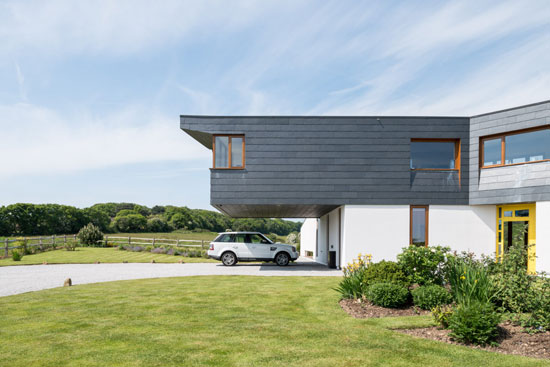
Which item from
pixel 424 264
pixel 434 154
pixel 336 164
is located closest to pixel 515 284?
pixel 424 264

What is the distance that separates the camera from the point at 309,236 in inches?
1114

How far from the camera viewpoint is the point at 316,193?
14789 mm

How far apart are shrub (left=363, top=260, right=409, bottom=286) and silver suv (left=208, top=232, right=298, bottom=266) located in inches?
370

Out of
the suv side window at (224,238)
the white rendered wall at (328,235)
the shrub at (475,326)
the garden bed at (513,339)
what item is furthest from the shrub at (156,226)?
the shrub at (475,326)

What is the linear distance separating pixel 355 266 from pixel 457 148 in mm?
8485

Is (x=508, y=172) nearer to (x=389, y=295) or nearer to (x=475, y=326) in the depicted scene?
(x=389, y=295)

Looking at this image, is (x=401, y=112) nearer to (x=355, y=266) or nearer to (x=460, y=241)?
(x=460, y=241)

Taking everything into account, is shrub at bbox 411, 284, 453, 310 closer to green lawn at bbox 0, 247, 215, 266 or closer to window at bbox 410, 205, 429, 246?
window at bbox 410, 205, 429, 246

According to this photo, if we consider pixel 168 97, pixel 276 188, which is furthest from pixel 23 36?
pixel 276 188

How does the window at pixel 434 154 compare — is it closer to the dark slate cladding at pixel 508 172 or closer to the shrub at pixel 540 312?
the dark slate cladding at pixel 508 172

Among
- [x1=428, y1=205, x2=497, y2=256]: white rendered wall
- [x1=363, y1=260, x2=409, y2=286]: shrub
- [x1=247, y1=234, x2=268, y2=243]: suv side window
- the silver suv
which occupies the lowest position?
the silver suv

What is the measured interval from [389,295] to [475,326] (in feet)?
7.07

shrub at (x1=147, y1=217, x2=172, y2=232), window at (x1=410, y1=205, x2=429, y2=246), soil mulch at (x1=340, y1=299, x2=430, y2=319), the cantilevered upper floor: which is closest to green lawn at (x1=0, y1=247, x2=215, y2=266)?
the cantilevered upper floor

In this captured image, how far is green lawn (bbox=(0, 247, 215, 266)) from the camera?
805 inches
